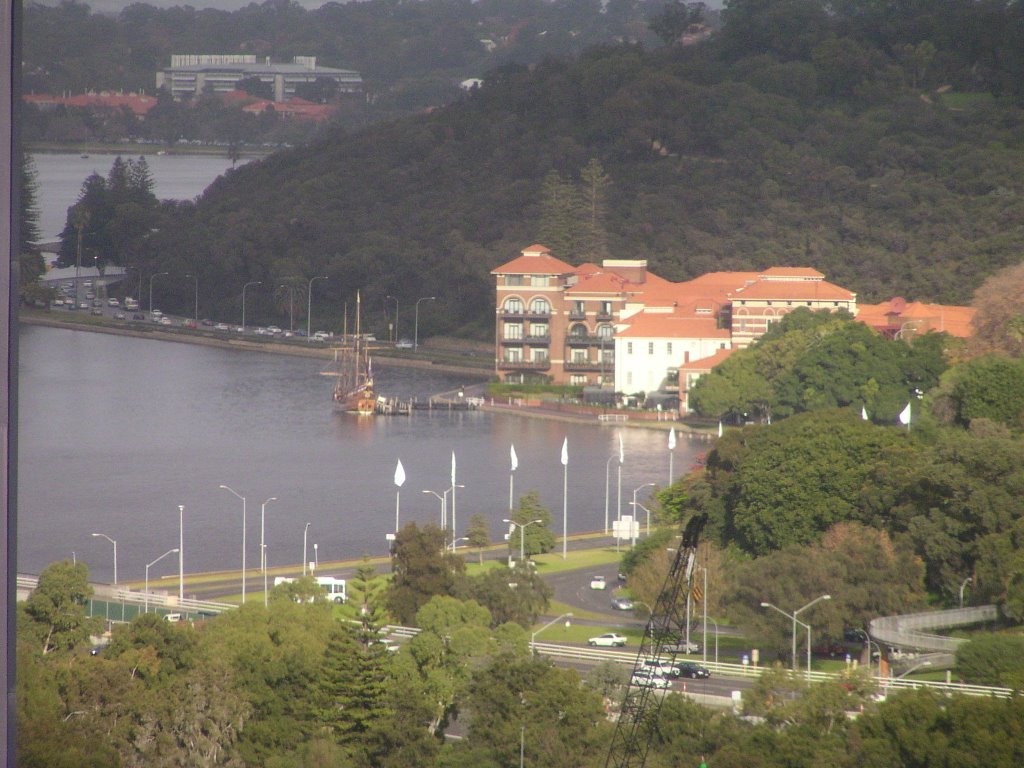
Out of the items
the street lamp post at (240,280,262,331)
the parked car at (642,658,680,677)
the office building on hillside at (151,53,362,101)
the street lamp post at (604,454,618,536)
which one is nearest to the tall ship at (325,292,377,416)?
the street lamp post at (240,280,262,331)

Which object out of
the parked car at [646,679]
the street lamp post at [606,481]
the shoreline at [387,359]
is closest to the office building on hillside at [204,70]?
the parked car at [646,679]

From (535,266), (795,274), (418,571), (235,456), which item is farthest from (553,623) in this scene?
(535,266)

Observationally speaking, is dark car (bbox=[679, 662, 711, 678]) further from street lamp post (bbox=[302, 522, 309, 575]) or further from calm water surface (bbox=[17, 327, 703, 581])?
calm water surface (bbox=[17, 327, 703, 581])

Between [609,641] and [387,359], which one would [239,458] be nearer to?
→ [387,359]

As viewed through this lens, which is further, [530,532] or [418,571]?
[530,532]

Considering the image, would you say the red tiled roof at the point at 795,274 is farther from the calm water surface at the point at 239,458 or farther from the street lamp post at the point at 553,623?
the street lamp post at the point at 553,623

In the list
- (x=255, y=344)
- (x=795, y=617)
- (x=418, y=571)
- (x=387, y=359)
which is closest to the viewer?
(x=795, y=617)
